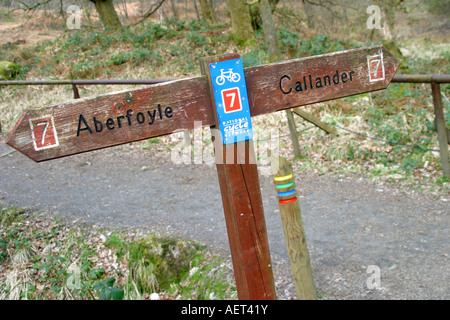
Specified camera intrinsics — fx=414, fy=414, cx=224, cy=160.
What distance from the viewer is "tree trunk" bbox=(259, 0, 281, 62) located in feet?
33.6

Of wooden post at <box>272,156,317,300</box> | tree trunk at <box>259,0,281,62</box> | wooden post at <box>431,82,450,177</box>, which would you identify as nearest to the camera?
wooden post at <box>272,156,317,300</box>

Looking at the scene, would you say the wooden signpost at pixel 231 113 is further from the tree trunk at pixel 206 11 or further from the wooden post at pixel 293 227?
the tree trunk at pixel 206 11

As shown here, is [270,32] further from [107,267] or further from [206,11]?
[107,267]

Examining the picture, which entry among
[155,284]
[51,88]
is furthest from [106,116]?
[51,88]

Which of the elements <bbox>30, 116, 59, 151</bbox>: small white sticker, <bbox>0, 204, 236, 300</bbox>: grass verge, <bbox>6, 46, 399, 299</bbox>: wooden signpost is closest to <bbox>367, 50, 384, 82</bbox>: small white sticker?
<bbox>6, 46, 399, 299</bbox>: wooden signpost

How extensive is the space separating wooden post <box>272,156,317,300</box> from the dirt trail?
619 millimetres

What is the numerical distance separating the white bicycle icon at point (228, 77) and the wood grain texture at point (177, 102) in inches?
3.0

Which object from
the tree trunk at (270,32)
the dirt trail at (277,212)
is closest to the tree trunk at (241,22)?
the tree trunk at (270,32)

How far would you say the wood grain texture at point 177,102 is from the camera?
75.1 inches

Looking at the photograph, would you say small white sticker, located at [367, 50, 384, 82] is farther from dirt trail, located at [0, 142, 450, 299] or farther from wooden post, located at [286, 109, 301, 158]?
wooden post, located at [286, 109, 301, 158]

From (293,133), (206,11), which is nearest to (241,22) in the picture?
(206,11)

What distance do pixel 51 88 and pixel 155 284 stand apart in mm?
9296

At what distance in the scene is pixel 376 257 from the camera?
3.84 m
